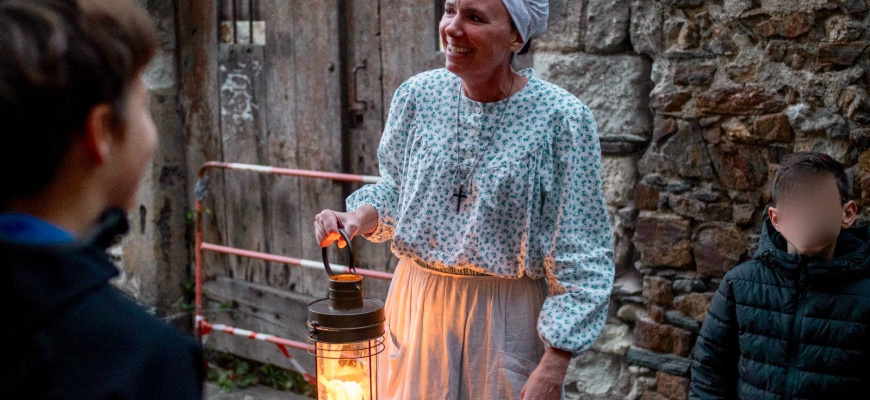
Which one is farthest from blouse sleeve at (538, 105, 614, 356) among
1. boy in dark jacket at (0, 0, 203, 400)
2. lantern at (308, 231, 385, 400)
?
boy in dark jacket at (0, 0, 203, 400)

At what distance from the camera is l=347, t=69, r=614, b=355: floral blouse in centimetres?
192

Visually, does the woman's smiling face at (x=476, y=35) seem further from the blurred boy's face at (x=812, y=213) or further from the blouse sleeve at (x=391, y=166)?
the blurred boy's face at (x=812, y=213)

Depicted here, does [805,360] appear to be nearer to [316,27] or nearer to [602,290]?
[602,290]

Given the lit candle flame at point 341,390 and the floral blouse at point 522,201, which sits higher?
the floral blouse at point 522,201

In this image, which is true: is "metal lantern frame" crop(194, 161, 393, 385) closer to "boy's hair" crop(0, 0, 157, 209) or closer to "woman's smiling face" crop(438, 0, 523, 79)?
"woman's smiling face" crop(438, 0, 523, 79)

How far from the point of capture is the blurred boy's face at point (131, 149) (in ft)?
2.86

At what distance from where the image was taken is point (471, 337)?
2.04 metres

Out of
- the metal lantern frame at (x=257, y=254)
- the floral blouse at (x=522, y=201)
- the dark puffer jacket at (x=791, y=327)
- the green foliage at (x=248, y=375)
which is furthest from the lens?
the green foliage at (x=248, y=375)

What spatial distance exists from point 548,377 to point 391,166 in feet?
2.29

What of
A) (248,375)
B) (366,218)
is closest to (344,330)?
(366,218)

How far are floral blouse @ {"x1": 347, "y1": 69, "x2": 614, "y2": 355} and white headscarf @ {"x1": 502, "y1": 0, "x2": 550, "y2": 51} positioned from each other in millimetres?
128

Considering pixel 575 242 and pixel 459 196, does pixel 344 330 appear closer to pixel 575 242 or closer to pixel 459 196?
pixel 459 196

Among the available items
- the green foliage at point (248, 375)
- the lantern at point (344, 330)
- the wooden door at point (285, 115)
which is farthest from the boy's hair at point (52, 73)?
the green foliage at point (248, 375)

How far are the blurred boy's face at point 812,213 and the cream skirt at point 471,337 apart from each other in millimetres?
676
